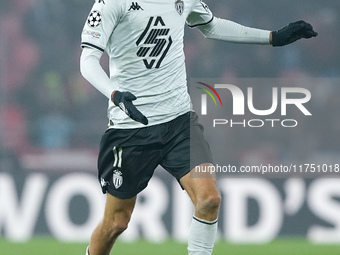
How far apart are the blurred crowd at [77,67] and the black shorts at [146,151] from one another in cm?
300

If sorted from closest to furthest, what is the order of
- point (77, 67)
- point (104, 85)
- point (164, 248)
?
point (104, 85)
point (164, 248)
point (77, 67)

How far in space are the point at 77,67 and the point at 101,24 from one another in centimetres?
361

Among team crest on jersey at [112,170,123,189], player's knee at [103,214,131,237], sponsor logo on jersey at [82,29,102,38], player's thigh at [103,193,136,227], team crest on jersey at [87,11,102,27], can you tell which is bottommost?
player's knee at [103,214,131,237]

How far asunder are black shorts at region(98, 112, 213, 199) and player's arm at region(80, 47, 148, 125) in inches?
19.0

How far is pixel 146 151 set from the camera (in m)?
4.34

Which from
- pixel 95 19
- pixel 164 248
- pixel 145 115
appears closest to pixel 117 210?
pixel 145 115

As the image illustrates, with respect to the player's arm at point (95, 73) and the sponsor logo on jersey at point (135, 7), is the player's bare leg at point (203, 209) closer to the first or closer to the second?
the player's arm at point (95, 73)

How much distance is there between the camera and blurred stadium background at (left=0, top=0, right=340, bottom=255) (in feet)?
22.2

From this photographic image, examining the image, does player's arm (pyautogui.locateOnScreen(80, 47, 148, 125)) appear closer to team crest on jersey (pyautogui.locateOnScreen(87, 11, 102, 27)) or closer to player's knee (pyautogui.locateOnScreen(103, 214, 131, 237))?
team crest on jersey (pyautogui.locateOnScreen(87, 11, 102, 27))

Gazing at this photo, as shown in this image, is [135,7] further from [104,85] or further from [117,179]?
[117,179]

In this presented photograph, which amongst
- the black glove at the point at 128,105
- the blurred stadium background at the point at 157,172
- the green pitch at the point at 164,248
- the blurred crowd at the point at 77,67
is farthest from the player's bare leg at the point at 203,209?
the blurred crowd at the point at 77,67

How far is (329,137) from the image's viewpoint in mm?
7469

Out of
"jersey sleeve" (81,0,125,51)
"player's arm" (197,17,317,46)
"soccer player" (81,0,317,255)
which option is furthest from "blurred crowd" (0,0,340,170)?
"jersey sleeve" (81,0,125,51)

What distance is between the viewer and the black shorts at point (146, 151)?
4.30 m
